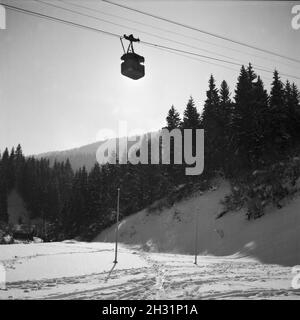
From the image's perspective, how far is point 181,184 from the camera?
43.7 meters

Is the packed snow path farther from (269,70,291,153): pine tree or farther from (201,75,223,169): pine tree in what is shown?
(201,75,223,169): pine tree

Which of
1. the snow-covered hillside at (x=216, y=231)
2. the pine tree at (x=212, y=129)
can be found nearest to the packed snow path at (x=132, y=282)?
the snow-covered hillside at (x=216, y=231)

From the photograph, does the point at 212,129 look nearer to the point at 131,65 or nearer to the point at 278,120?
the point at 278,120

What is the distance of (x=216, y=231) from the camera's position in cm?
2955

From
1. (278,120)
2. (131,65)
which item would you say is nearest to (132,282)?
(131,65)

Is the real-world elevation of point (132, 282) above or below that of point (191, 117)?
below

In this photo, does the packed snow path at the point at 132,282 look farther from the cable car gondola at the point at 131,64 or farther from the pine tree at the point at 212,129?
the pine tree at the point at 212,129

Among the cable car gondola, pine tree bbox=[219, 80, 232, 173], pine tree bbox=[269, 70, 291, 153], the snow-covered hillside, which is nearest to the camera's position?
the cable car gondola

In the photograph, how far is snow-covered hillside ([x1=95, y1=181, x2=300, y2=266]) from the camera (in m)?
22.2

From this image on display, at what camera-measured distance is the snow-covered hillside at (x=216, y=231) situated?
72.9 ft

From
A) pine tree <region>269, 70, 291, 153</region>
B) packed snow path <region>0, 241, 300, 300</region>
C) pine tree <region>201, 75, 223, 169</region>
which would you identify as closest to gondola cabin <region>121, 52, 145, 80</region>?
packed snow path <region>0, 241, 300, 300</region>

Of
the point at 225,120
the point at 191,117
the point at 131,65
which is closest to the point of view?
the point at 131,65

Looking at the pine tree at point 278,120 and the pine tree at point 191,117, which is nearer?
the pine tree at point 278,120
